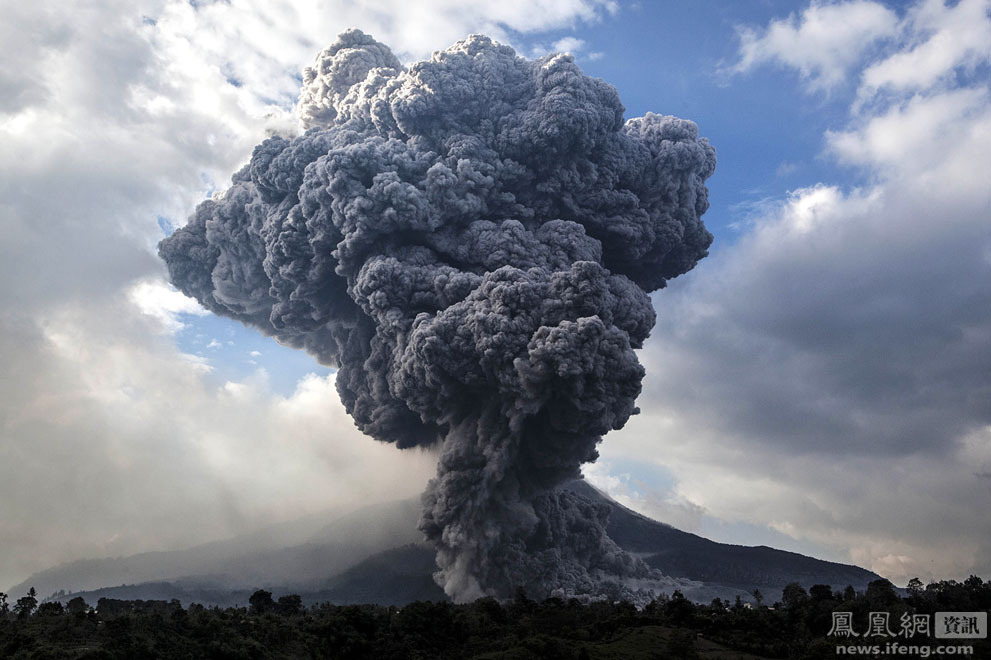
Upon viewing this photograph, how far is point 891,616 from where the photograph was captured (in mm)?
27094

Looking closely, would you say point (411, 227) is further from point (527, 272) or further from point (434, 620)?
point (434, 620)

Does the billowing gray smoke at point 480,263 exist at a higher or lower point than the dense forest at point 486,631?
higher

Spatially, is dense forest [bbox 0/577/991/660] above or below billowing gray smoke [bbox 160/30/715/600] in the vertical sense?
below

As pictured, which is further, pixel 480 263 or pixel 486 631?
pixel 480 263

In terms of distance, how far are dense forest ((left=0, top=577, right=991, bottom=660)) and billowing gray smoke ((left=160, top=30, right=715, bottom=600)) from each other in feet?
30.4

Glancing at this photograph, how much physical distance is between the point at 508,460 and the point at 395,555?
17480mm

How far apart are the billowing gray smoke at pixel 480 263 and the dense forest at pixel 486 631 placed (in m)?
9.27

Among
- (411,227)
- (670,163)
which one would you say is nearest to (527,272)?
(411,227)

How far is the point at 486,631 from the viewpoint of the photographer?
102ft

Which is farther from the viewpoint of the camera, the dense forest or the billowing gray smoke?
the billowing gray smoke

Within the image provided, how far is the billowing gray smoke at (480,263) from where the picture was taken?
41.6m

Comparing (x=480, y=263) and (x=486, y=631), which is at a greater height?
(x=480, y=263)

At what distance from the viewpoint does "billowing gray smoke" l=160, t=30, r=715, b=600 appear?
41.6 metres

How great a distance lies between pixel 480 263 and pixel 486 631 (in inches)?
827
